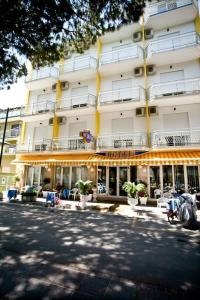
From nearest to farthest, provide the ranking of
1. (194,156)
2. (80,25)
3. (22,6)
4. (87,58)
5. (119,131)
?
(22,6) → (80,25) → (194,156) → (119,131) → (87,58)

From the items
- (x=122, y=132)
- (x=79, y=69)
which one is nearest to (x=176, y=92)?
(x=122, y=132)

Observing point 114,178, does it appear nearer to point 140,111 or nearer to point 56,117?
point 140,111

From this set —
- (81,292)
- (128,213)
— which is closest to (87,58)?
(128,213)

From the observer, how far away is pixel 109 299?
3.13 metres

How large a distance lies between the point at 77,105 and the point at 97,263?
16.8m

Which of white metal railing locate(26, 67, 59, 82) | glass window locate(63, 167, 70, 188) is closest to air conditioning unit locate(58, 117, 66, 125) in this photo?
white metal railing locate(26, 67, 59, 82)

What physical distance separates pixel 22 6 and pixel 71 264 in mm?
8896

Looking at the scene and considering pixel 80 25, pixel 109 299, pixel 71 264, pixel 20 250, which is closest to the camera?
pixel 109 299

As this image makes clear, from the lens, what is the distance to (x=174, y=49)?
15984 mm

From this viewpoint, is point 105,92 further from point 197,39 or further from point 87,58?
point 197,39

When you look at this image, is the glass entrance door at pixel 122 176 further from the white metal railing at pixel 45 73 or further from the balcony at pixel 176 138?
the white metal railing at pixel 45 73

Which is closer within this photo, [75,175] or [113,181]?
[113,181]

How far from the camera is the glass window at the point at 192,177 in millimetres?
14688

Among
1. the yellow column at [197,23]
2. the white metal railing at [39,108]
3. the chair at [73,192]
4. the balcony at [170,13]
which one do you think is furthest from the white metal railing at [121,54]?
the chair at [73,192]
